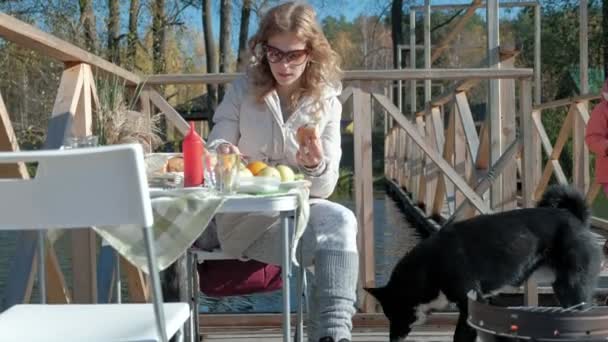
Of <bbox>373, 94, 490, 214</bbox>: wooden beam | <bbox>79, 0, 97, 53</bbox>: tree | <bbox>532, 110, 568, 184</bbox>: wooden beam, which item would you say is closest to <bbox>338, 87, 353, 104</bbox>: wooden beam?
<bbox>373, 94, 490, 214</bbox>: wooden beam

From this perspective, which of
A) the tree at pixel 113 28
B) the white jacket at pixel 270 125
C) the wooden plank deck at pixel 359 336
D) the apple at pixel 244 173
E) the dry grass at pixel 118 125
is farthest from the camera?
the tree at pixel 113 28

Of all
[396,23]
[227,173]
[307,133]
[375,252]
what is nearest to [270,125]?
[307,133]

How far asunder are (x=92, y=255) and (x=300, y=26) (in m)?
1.21

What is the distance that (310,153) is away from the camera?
2486 millimetres

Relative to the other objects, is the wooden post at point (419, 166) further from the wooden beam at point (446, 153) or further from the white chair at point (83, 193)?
the white chair at point (83, 193)

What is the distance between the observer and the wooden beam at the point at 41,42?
7.99 feet

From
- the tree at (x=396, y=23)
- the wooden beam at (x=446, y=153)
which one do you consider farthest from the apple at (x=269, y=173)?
the tree at (x=396, y=23)

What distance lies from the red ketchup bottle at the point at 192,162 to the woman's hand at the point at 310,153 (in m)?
0.36

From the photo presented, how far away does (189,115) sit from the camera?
17.0 metres

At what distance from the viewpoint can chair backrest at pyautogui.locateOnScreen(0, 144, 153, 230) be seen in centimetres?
145

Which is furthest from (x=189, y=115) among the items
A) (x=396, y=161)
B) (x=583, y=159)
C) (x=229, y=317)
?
(x=229, y=317)

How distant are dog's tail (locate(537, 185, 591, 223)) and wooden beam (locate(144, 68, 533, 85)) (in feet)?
2.22

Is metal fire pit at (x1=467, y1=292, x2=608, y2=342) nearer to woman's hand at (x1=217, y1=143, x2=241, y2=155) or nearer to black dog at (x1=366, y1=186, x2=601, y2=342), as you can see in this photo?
woman's hand at (x1=217, y1=143, x2=241, y2=155)

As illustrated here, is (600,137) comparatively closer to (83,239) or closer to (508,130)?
(508,130)
